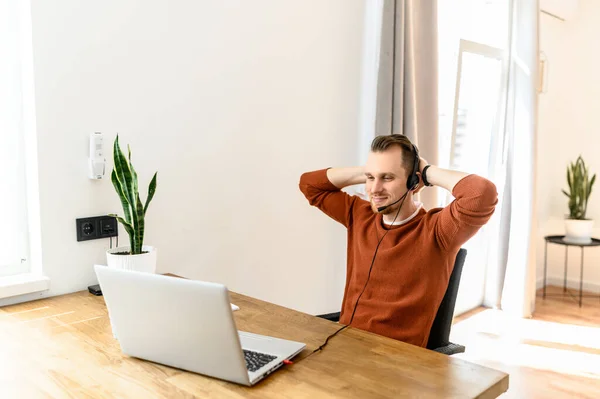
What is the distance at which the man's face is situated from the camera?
79.3 inches

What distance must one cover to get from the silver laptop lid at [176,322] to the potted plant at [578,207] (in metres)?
4.22

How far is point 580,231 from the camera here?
477 cm

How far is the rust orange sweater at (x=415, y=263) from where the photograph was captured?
1.89 metres

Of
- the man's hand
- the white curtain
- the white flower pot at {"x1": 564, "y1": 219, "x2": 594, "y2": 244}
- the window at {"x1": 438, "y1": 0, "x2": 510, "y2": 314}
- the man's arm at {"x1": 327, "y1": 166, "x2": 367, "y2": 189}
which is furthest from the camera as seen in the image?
the white flower pot at {"x1": 564, "y1": 219, "x2": 594, "y2": 244}

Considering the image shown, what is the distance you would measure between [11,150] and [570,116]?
4.69m

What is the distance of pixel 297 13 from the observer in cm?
281

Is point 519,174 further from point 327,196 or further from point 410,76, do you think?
point 327,196

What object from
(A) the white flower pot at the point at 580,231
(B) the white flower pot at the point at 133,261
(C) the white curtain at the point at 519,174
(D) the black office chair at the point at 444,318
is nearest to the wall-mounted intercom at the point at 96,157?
(B) the white flower pot at the point at 133,261

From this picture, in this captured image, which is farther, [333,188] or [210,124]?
[210,124]

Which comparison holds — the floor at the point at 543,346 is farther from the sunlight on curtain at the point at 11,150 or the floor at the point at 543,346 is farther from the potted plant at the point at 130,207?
the sunlight on curtain at the point at 11,150

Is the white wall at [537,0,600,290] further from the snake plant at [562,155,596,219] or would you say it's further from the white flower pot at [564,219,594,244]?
the white flower pot at [564,219,594,244]

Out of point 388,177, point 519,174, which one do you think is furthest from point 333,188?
point 519,174

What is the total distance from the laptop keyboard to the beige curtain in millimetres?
1861

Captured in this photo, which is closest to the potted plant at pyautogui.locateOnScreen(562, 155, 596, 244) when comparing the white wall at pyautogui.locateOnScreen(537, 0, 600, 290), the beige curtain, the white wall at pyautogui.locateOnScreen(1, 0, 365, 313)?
the white wall at pyautogui.locateOnScreen(537, 0, 600, 290)
